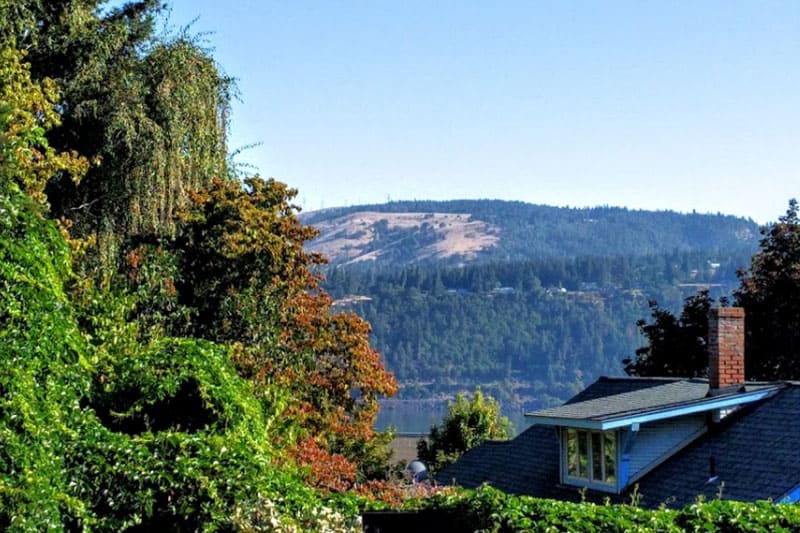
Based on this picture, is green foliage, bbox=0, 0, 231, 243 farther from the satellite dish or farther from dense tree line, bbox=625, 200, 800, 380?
dense tree line, bbox=625, 200, 800, 380

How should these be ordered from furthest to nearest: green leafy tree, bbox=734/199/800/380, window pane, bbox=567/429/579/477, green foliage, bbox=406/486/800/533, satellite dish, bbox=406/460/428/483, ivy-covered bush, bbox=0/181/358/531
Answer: green leafy tree, bbox=734/199/800/380 < satellite dish, bbox=406/460/428/483 < window pane, bbox=567/429/579/477 < green foliage, bbox=406/486/800/533 < ivy-covered bush, bbox=0/181/358/531

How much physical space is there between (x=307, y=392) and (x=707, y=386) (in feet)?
26.5

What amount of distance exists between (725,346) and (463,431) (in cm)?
2074

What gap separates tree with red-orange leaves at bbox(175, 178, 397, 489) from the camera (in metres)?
23.3

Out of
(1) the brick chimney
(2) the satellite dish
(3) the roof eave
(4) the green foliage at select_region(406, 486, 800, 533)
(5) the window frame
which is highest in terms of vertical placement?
(1) the brick chimney

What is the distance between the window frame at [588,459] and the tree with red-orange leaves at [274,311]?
12.2 ft

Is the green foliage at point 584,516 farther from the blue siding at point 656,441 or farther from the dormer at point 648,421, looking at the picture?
the blue siding at point 656,441

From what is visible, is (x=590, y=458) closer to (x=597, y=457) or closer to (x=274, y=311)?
(x=597, y=457)

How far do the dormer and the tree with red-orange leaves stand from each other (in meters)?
3.86

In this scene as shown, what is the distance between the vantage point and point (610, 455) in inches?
940

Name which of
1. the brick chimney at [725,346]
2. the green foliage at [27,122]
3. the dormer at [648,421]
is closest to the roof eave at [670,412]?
the dormer at [648,421]

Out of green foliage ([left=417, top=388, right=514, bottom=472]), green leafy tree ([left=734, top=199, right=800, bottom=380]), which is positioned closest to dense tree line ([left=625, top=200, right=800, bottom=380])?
green leafy tree ([left=734, top=199, right=800, bottom=380])

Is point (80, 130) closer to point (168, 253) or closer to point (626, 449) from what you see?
point (168, 253)

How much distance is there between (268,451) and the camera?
1589 centimetres
